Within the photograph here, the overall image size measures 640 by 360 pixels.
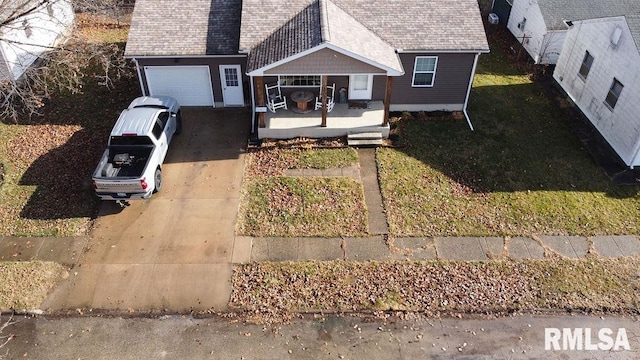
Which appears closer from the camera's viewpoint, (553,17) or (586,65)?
(586,65)

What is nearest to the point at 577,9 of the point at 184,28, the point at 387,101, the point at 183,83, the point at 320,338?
the point at 387,101

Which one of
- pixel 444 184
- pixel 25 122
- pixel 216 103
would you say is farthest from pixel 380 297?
pixel 25 122

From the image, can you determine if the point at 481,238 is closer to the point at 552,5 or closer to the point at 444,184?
the point at 444,184

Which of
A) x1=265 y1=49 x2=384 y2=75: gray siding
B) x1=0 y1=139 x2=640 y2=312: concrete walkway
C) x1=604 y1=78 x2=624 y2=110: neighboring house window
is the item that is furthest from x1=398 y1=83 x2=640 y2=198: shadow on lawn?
x1=265 y1=49 x2=384 y2=75: gray siding

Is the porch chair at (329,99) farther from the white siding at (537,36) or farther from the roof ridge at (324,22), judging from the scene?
the white siding at (537,36)

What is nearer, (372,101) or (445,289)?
(445,289)

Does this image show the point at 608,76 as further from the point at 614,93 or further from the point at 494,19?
the point at 494,19
